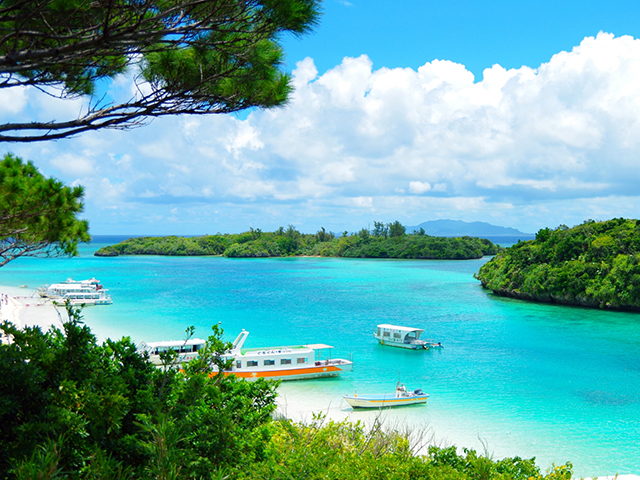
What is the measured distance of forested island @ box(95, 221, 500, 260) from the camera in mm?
102438

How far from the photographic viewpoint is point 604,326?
29953mm

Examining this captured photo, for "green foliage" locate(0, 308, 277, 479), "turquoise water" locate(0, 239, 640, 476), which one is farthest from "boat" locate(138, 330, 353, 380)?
"green foliage" locate(0, 308, 277, 479)

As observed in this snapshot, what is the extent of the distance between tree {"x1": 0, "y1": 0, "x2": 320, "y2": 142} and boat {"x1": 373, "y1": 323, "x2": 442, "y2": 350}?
65.9 ft

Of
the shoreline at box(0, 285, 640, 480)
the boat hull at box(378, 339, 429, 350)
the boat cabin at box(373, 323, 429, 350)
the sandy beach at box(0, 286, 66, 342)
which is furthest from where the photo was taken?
the sandy beach at box(0, 286, 66, 342)

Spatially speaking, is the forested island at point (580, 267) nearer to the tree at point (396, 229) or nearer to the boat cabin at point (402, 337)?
the boat cabin at point (402, 337)

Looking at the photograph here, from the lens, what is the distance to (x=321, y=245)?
4663 inches

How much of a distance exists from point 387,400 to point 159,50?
13.6 meters

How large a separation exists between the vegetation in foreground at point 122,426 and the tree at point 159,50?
2.57 m

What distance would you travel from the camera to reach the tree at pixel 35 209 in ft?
26.9

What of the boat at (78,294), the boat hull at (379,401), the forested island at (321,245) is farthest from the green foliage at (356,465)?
the forested island at (321,245)

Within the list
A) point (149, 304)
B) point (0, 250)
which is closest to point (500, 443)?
point (0, 250)

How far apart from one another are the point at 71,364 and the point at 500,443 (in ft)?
40.5

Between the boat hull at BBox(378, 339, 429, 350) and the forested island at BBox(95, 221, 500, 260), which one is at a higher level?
the forested island at BBox(95, 221, 500, 260)

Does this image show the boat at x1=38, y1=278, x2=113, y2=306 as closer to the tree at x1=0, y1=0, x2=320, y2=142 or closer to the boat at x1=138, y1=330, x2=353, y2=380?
the boat at x1=138, y1=330, x2=353, y2=380
